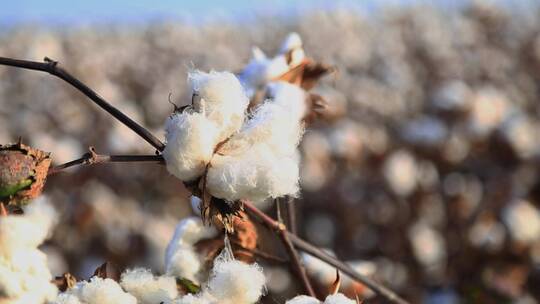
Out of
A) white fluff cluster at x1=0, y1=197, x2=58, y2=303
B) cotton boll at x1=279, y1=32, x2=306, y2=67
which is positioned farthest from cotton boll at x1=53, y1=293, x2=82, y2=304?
cotton boll at x1=279, y1=32, x2=306, y2=67

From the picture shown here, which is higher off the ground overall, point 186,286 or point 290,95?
point 290,95

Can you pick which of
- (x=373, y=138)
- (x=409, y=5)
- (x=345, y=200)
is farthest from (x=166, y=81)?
(x=409, y=5)

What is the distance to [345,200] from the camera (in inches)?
154

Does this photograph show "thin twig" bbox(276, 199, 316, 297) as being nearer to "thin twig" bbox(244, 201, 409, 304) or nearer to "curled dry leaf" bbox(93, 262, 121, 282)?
"thin twig" bbox(244, 201, 409, 304)

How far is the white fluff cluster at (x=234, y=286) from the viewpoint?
35.6 inches

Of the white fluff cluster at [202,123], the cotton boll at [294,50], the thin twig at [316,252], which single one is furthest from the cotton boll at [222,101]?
the cotton boll at [294,50]

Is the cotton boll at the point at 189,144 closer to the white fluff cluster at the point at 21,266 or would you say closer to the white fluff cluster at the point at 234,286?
the white fluff cluster at the point at 234,286

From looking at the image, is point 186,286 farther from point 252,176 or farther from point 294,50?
point 294,50

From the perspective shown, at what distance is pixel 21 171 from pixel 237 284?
27 centimetres

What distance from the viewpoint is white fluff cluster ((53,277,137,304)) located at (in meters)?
0.91

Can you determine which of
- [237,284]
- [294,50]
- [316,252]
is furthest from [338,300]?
[294,50]

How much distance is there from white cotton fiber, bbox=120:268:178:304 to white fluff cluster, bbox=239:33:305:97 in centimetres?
49

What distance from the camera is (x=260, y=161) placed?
2.96 ft

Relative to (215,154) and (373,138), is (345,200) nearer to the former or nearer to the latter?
(373,138)
